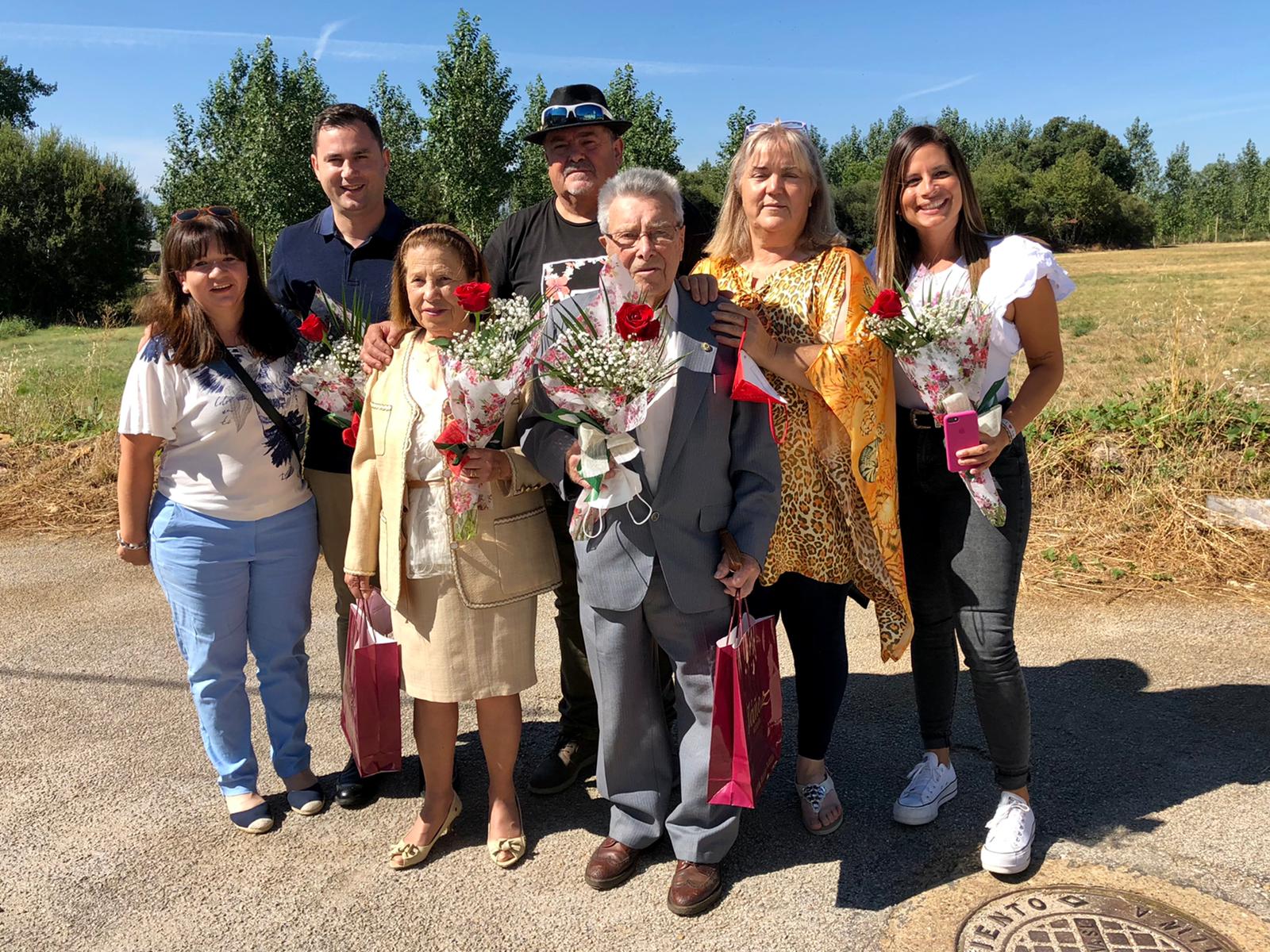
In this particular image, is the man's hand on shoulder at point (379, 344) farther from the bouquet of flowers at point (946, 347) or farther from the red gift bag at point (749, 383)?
the bouquet of flowers at point (946, 347)

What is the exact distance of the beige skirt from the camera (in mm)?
3178

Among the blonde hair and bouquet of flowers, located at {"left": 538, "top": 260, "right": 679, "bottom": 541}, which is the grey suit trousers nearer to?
→ bouquet of flowers, located at {"left": 538, "top": 260, "right": 679, "bottom": 541}

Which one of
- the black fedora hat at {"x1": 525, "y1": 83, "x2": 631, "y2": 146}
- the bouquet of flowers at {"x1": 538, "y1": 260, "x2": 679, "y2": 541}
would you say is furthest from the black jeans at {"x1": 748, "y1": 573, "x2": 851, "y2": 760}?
the black fedora hat at {"x1": 525, "y1": 83, "x2": 631, "y2": 146}

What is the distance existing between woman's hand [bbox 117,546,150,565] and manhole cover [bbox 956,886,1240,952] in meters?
2.96

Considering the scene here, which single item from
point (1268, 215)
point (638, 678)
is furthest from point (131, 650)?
point (1268, 215)

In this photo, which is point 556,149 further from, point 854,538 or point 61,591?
point 61,591

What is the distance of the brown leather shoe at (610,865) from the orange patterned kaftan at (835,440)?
1.03 meters

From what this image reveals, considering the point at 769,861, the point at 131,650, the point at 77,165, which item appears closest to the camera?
the point at 769,861

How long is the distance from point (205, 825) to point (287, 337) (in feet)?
5.92

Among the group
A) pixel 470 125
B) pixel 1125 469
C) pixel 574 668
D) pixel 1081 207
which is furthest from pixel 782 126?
pixel 1081 207

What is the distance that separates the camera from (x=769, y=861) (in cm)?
324

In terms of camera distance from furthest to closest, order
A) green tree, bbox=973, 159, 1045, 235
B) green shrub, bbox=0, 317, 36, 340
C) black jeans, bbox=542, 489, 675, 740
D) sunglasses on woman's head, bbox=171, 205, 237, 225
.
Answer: green tree, bbox=973, 159, 1045, 235 → green shrub, bbox=0, 317, 36, 340 → black jeans, bbox=542, 489, 675, 740 → sunglasses on woman's head, bbox=171, 205, 237, 225

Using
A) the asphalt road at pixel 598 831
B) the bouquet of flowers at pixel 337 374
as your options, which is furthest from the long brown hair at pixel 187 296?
the asphalt road at pixel 598 831

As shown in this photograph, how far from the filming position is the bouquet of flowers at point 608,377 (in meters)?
2.60
